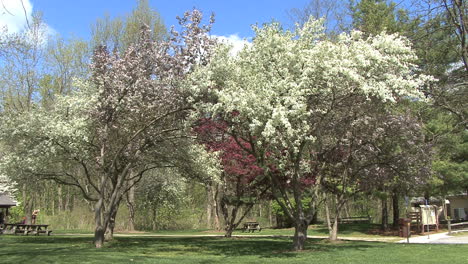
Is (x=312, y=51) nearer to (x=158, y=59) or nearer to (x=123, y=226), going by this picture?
(x=158, y=59)

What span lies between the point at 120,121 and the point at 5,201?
1668cm

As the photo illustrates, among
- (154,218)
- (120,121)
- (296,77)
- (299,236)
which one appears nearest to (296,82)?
(296,77)

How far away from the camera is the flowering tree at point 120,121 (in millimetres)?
14508

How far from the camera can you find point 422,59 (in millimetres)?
15695

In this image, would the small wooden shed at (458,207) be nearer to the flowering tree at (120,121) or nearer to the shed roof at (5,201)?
the flowering tree at (120,121)

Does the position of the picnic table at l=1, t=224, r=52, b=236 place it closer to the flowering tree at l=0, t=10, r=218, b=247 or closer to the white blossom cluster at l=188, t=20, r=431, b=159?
the flowering tree at l=0, t=10, r=218, b=247

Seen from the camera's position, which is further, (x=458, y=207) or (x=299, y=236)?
(x=458, y=207)

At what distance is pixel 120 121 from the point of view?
53.1 feet

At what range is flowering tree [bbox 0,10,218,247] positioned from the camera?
47.6 ft

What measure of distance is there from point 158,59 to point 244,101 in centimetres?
412

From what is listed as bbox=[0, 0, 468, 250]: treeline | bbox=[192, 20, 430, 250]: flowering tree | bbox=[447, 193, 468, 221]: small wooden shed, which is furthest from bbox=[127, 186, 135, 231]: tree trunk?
bbox=[447, 193, 468, 221]: small wooden shed

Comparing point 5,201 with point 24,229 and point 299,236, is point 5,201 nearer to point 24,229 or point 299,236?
point 24,229

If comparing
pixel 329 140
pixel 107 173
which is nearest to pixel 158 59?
pixel 107 173

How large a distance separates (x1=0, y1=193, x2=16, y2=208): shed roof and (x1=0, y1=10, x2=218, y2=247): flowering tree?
11919 millimetres
